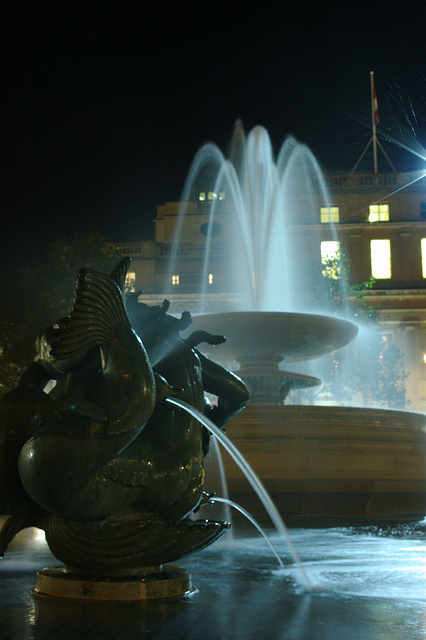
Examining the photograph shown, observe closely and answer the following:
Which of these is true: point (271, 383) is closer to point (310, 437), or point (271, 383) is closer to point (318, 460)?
point (310, 437)

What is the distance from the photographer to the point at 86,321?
3426mm

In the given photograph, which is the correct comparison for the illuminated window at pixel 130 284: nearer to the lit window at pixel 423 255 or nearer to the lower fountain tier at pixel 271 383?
the lower fountain tier at pixel 271 383

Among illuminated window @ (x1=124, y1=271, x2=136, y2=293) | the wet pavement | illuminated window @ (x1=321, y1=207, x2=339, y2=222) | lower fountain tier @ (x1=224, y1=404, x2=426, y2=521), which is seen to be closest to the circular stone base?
the wet pavement

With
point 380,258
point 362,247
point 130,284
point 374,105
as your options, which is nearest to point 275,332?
point 130,284

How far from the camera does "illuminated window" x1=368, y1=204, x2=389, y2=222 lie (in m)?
50.1

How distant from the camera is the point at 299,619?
3.21 m

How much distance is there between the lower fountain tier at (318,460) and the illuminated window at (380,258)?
133 feet

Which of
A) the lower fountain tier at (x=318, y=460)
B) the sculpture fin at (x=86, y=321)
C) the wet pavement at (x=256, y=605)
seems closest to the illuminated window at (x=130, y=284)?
the lower fountain tier at (x=318, y=460)

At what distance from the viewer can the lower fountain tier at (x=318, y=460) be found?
32.1 ft

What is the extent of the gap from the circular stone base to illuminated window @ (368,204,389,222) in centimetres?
4834

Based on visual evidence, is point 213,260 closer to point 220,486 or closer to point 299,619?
point 220,486

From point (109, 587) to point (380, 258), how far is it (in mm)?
48117

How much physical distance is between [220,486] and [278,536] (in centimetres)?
247

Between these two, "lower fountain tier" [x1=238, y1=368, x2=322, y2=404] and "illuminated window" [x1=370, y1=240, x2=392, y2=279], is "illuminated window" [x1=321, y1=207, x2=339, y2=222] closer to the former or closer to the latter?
"illuminated window" [x1=370, y1=240, x2=392, y2=279]
